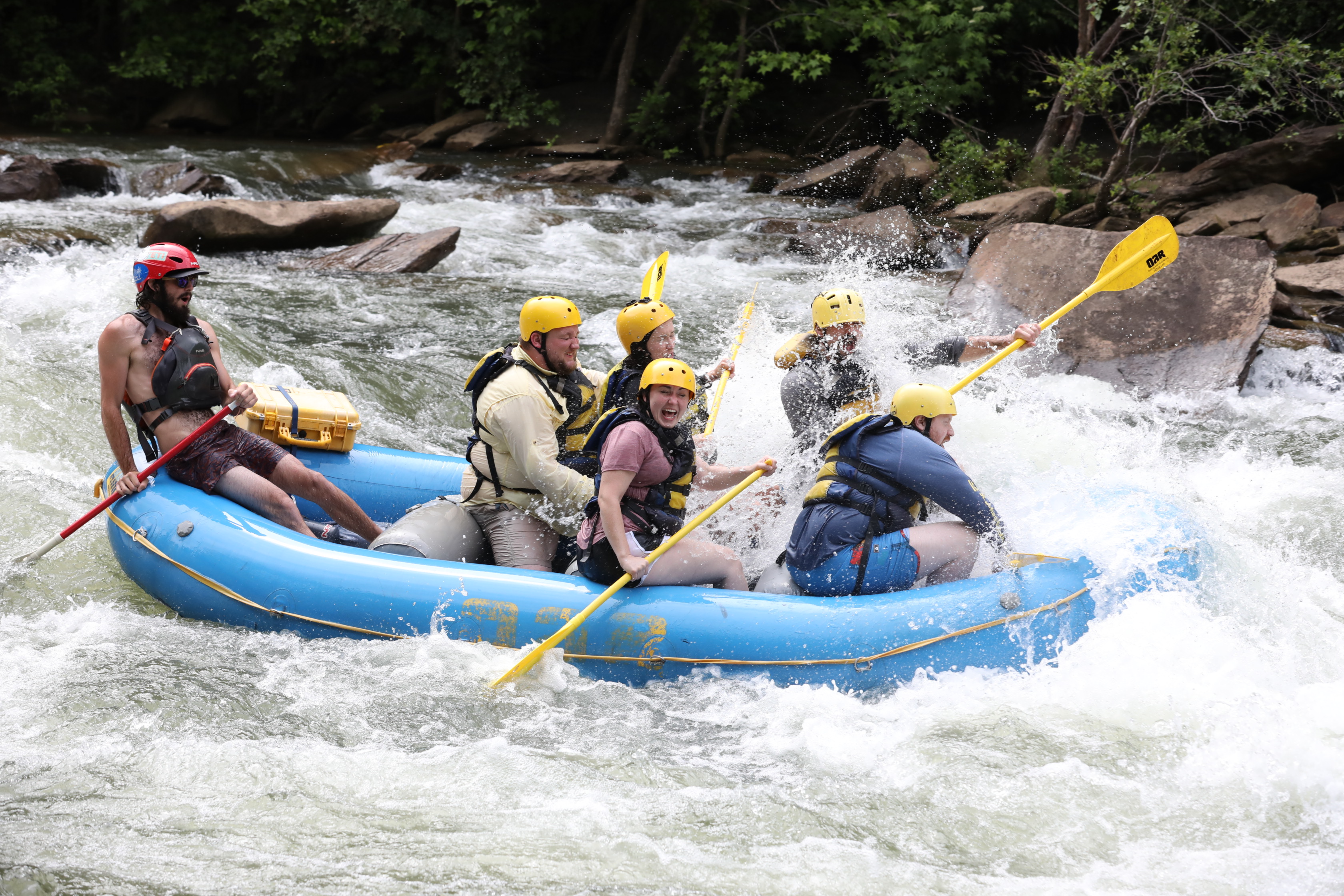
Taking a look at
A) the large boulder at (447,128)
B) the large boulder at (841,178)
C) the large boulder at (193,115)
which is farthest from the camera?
the large boulder at (193,115)

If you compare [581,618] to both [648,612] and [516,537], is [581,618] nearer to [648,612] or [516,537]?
[648,612]

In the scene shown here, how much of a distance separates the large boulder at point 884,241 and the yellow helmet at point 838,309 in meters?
6.28

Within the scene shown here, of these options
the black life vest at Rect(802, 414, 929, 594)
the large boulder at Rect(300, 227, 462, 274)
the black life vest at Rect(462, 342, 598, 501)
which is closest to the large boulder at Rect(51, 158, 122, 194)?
the large boulder at Rect(300, 227, 462, 274)

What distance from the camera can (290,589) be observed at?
3859 mm

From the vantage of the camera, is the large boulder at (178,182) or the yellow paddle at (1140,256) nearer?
the yellow paddle at (1140,256)

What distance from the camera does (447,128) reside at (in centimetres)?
1688

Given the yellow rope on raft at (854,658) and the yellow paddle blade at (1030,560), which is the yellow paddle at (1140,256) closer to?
the yellow paddle blade at (1030,560)

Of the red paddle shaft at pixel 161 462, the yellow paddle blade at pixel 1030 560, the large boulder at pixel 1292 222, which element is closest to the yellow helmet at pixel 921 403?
the yellow paddle blade at pixel 1030 560

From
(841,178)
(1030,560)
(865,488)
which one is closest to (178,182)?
(841,178)

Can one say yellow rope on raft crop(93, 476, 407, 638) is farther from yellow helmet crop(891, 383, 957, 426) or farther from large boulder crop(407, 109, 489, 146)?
large boulder crop(407, 109, 489, 146)

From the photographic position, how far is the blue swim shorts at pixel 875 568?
3.73 meters

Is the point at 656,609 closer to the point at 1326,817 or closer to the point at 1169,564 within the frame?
the point at 1169,564

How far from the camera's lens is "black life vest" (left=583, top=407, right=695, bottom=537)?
3.60 m

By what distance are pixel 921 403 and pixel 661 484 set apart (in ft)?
3.03
